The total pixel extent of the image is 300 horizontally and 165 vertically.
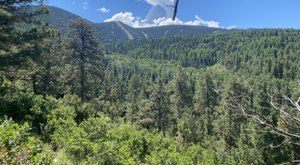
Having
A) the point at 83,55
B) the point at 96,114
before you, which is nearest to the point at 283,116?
the point at 96,114

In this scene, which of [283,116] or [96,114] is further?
[96,114]

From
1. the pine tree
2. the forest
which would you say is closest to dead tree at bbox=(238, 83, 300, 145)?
the forest

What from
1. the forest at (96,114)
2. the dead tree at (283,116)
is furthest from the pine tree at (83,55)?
the dead tree at (283,116)

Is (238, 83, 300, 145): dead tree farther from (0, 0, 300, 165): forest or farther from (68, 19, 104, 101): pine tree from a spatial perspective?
(68, 19, 104, 101): pine tree

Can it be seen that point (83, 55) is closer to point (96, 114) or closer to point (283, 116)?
→ point (96, 114)

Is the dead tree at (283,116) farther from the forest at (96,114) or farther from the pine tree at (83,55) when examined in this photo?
the pine tree at (83,55)

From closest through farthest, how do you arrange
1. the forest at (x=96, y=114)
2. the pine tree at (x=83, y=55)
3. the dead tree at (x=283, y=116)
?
the dead tree at (x=283, y=116) < the forest at (x=96, y=114) < the pine tree at (x=83, y=55)

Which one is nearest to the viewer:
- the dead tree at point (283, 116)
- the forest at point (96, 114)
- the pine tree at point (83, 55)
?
the dead tree at point (283, 116)

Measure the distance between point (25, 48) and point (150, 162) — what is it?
13227 mm

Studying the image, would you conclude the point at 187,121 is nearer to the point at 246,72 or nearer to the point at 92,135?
the point at 92,135

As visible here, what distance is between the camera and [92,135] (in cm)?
1180

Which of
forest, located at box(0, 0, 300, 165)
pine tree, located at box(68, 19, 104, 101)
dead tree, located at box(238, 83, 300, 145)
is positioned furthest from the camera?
pine tree, located at box(68, 19, 104, 101)

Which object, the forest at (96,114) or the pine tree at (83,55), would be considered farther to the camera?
the pine tree at (83,55)

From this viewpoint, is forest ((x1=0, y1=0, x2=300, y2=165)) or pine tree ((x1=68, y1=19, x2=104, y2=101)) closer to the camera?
forest ((x1=0, y1=0, x2=300, y2=165))
